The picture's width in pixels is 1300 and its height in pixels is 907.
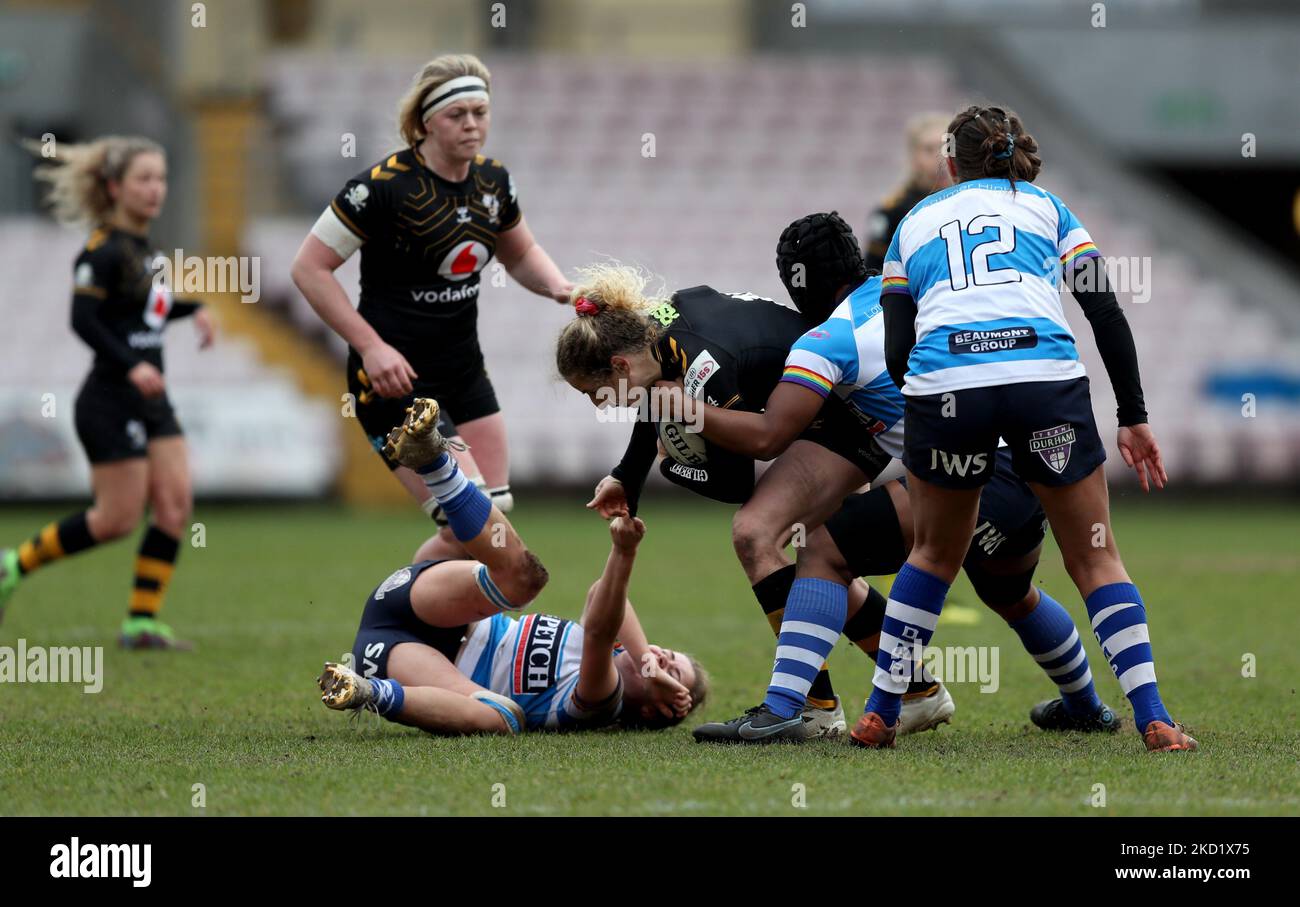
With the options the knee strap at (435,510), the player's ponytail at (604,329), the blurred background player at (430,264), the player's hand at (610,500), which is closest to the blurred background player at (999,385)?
the player's ponytail at (604,329)

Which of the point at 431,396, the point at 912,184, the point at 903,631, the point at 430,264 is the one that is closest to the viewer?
the point at 903,631

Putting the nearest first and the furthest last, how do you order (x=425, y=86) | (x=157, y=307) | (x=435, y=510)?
(x=435, y=510) → (x=425, y=86) → (x=157, y=307)

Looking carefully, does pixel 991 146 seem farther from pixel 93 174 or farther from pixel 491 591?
pixel 93 174

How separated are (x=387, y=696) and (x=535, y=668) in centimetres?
56

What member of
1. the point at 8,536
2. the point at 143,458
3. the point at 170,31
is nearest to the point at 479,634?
the point at 143,458

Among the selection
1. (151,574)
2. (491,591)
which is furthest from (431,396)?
(151,574)

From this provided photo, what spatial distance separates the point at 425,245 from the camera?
5898 mm

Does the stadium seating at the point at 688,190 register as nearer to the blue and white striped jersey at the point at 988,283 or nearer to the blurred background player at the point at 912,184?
the blurred background player at the point at 912,184

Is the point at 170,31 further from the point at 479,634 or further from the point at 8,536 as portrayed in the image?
the point at 479,634

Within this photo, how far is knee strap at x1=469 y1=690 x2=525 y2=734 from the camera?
509 cm

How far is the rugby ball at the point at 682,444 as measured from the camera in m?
4.95

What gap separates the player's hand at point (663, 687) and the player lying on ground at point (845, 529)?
201 millimetres

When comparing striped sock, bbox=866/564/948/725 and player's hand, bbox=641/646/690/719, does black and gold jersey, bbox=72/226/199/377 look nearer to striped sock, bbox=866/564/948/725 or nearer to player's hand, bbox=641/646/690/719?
player's hand, bbox=641/646/690/719

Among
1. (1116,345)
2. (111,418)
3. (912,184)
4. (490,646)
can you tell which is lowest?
(490,646)
